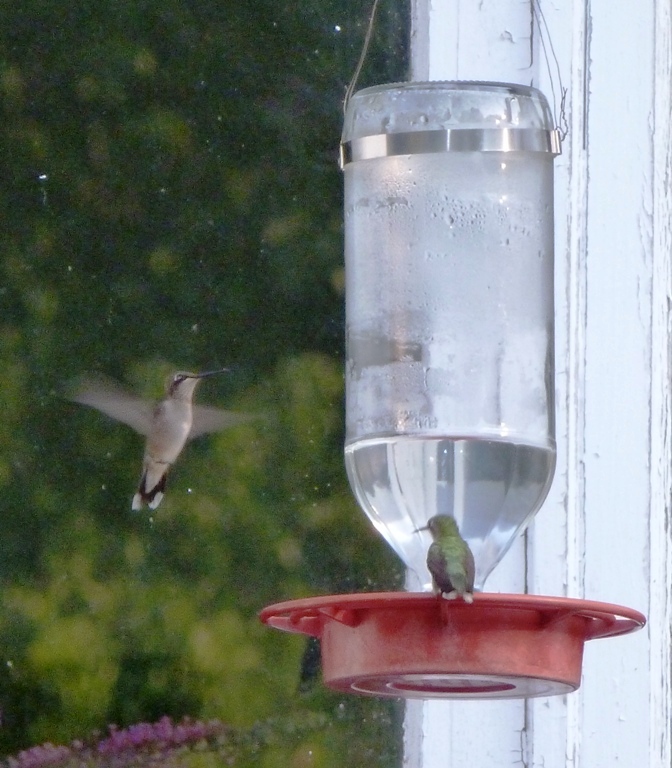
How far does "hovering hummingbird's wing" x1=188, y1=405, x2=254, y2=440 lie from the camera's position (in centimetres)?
302

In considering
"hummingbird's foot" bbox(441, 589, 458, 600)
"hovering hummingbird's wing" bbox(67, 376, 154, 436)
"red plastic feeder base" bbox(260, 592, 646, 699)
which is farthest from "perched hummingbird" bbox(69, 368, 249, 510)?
"hummingbird's foot" bbox(441, 589, 458, 600)

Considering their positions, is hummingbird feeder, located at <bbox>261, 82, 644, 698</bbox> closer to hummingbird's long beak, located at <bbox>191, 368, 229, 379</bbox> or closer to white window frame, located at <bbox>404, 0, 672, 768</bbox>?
white window frame, located at <bbox>404, 0, 672, 768</bbox>

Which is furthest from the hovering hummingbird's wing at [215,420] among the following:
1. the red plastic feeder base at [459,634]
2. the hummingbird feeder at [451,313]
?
the red plastic feeder base at [459,634]

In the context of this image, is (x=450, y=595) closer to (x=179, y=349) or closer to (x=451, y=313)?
(x=451, y=313)

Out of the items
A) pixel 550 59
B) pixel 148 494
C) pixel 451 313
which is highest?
pixel 550 59

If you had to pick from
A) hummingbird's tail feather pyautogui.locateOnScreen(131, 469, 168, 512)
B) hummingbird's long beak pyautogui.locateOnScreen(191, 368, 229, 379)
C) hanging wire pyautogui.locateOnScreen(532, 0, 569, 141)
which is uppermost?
Result: hanging wire pyautogui.locateOnScreen(532, 0, 569, 141)

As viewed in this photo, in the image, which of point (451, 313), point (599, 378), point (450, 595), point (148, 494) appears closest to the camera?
point (450, 595)

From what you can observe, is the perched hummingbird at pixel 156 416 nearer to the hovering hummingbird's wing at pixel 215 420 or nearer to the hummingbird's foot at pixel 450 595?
the hovering hummingbird's wing at pixel 215 420

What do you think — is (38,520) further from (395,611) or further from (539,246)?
(395,611)

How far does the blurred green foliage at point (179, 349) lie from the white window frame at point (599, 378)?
6.7 inches

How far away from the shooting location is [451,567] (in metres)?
1.97

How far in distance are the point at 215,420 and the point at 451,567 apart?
1159 millimetres

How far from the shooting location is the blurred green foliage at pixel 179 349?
2.97 m

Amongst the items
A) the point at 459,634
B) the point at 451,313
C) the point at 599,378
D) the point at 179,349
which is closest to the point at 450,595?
the point at 459,634
